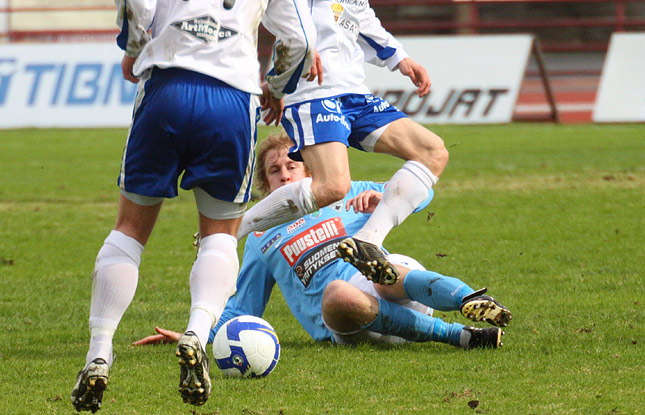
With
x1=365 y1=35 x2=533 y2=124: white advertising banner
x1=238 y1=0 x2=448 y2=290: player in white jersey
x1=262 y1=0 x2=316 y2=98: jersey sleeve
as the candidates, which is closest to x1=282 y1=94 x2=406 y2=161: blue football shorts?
x1=238 y1=0 x2=448 y2=290: player in white jersey

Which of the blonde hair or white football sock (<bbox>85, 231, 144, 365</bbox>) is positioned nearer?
white football sock (<bbox>85, 231, 144, 365</bbox>)

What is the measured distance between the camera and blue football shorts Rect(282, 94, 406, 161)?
4438 millimetres

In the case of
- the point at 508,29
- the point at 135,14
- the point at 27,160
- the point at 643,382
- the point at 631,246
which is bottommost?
the point at 508,29

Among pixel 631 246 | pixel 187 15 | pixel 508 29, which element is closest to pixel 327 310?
pixel 187 15

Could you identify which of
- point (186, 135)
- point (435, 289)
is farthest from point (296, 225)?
point (186, 135)

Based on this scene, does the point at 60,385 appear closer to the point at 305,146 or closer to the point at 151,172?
the point at 151,172

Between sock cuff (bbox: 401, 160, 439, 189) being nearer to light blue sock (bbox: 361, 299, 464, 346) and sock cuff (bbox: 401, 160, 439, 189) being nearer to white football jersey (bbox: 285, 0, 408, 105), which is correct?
white football jersey (bbox: 285, 0, 408, 105)

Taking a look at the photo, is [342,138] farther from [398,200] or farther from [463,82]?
[463,82]

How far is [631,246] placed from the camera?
6098mm

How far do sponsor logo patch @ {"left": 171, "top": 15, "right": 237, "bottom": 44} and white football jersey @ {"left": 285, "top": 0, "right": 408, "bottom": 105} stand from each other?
1.60 meters

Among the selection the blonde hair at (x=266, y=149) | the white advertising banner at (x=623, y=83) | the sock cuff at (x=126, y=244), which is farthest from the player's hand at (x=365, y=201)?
the white advertising banner at (x=623, y=83)

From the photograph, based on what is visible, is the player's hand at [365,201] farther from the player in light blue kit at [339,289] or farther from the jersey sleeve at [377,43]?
the jersey sleeve at [377,43]

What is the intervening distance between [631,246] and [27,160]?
8.85 meters

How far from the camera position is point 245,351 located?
11.5 ft
